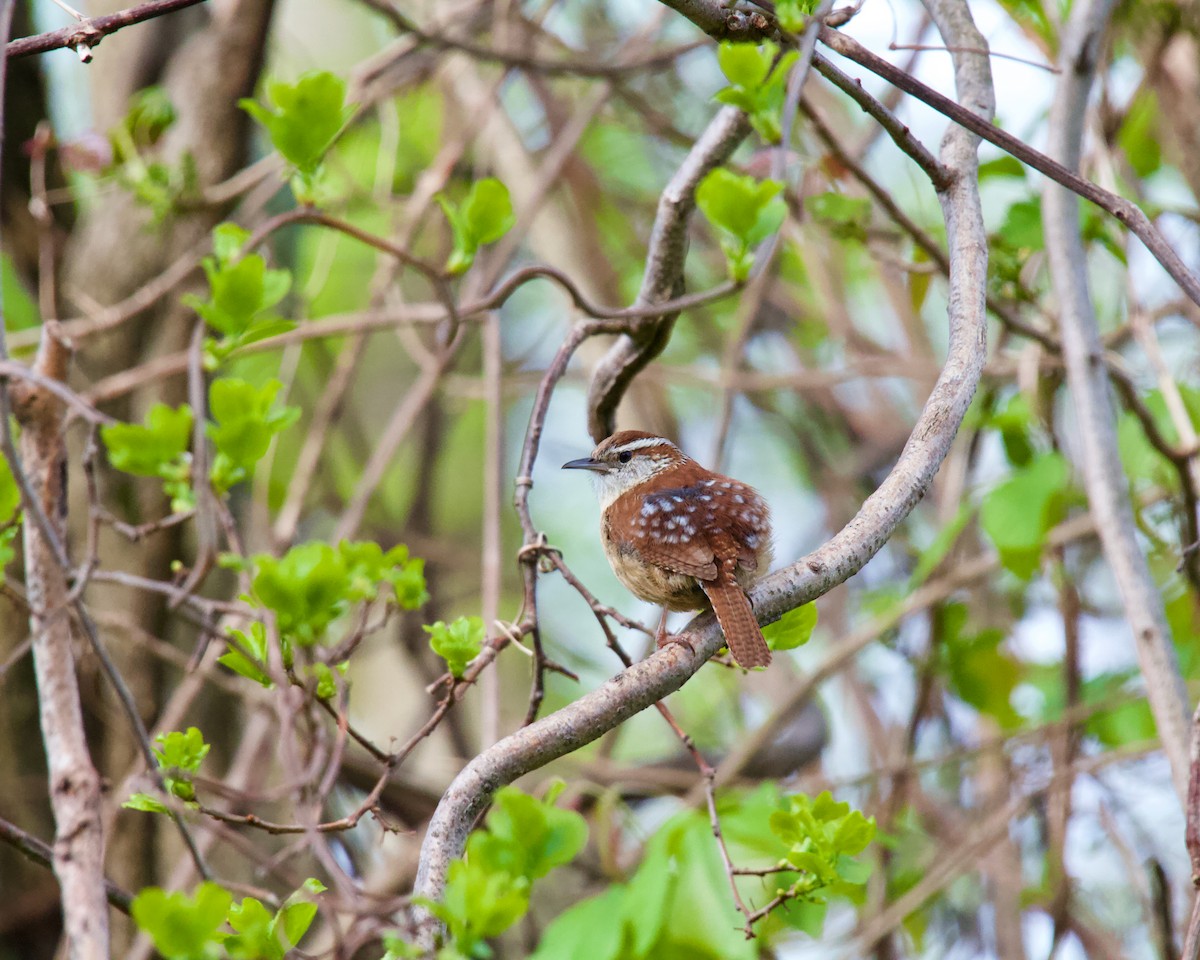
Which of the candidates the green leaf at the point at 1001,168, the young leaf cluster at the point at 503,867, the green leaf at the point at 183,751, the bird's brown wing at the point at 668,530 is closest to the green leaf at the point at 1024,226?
the green leaf at the point at 1001,168

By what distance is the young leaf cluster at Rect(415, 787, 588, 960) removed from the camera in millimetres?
1318

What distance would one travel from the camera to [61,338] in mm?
2332

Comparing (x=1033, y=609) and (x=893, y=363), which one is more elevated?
(x=893, y=363)

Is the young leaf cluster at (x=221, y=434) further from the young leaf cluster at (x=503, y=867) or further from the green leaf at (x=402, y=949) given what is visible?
the green leaf at (x=402, y=949)

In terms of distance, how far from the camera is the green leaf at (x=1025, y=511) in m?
3.27

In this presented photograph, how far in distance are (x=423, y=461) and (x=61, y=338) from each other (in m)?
3.19

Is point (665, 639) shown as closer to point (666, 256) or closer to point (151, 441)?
point (666, 256)

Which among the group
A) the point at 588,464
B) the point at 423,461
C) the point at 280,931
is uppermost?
the point at 423,461

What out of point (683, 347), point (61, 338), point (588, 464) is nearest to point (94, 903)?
point (61, 338)

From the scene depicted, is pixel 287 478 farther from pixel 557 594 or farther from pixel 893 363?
pixel 893 363

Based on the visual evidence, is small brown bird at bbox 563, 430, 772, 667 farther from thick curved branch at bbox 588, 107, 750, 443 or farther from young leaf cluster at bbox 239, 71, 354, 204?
young leaf cluster at bbox 239, 71, 354, 204

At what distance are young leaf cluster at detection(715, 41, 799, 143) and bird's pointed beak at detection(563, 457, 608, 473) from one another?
163 cm

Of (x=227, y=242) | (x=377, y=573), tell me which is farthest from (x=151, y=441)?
(x=227, y=242)

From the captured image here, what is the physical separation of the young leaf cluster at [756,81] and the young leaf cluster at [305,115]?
68 cm
